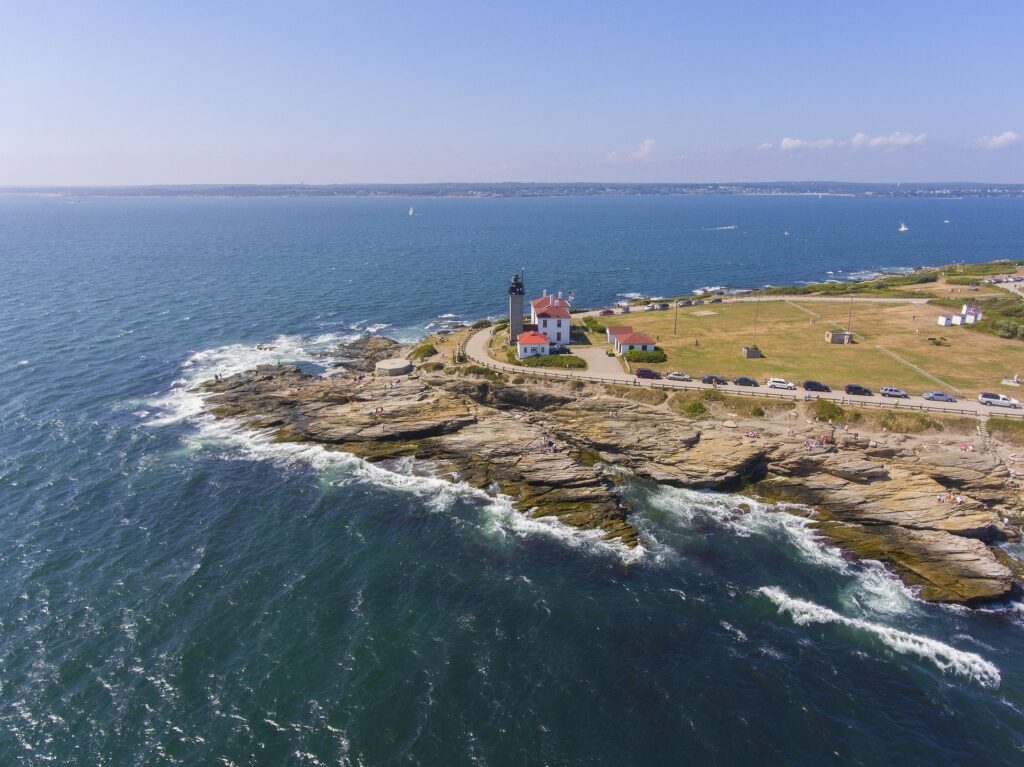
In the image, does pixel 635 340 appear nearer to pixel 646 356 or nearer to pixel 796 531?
pixel 646 356

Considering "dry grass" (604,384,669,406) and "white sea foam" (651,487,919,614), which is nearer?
"white sea foam" (651,487,919,614)

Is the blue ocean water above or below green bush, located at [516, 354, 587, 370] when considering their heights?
below

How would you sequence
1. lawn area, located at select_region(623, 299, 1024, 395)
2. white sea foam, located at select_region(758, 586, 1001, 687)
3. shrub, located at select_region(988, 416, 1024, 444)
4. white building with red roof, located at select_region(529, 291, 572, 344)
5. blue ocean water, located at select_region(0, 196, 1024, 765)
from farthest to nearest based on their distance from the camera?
white building with red roof, located at select_region(529, 291, 572, 344) < lawn area, located at select_region(623, 299, 1024, 395) < shrub, located at select_region(988, 416, 1024, 444) < white sea foam, located at select_region(758, 586, 1001, 687) < blue ocean water, located at select_region(0, 196, 1024, 765)

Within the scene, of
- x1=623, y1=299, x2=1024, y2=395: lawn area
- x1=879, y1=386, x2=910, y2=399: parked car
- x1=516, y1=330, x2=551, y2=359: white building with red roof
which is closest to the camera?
x1=879, y1=386, x2=910, y2=399: parked car

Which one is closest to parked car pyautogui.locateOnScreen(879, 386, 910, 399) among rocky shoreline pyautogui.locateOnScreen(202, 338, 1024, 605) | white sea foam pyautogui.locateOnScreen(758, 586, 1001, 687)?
rocky shoreline pyautogui.locateOnScreen(202, 338, 1024, 605)

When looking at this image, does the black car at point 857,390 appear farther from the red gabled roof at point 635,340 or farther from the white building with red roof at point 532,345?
the white building with red roof at point 532,345

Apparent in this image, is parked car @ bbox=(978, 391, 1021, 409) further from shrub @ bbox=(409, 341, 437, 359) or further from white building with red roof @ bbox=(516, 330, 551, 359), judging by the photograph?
shrub @ bbox=(409, 341, 437, 359)
